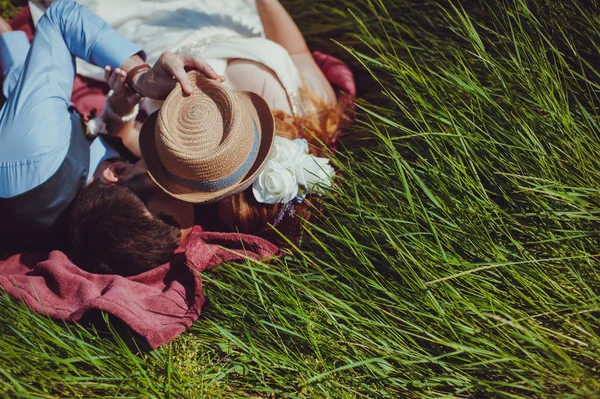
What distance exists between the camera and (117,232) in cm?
179

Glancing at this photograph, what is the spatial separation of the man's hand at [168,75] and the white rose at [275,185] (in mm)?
359

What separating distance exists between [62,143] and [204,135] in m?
0.63

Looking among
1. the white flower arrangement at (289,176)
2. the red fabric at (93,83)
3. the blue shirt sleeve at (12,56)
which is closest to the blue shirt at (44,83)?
the blue shirt sleeve at (12,56)

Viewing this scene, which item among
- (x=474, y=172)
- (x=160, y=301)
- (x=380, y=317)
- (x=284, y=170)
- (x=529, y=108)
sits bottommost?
(x=160, y=301)

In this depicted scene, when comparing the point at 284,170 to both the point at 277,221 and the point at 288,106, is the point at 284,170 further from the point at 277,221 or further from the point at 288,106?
the point at 288,106

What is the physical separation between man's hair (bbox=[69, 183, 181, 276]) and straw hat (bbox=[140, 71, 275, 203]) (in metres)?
0.15

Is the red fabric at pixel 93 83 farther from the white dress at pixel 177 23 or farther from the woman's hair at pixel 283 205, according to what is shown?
the woman's hair at pixel 283 205

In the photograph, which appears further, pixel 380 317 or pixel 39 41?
pixel 39 41

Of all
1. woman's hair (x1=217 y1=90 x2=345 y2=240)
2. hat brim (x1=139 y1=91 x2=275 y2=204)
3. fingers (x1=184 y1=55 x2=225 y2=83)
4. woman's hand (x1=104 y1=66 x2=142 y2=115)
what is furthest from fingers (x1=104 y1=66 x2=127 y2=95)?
woman's hair (x1=217 y1=90 x2=345 y2=240)

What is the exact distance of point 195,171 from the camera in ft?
5.37

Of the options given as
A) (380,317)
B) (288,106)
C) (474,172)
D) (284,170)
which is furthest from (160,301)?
(474,172)

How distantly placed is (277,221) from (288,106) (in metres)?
0.55

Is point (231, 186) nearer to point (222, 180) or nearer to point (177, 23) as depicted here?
point (222, 180)

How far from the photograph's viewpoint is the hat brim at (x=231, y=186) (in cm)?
172
